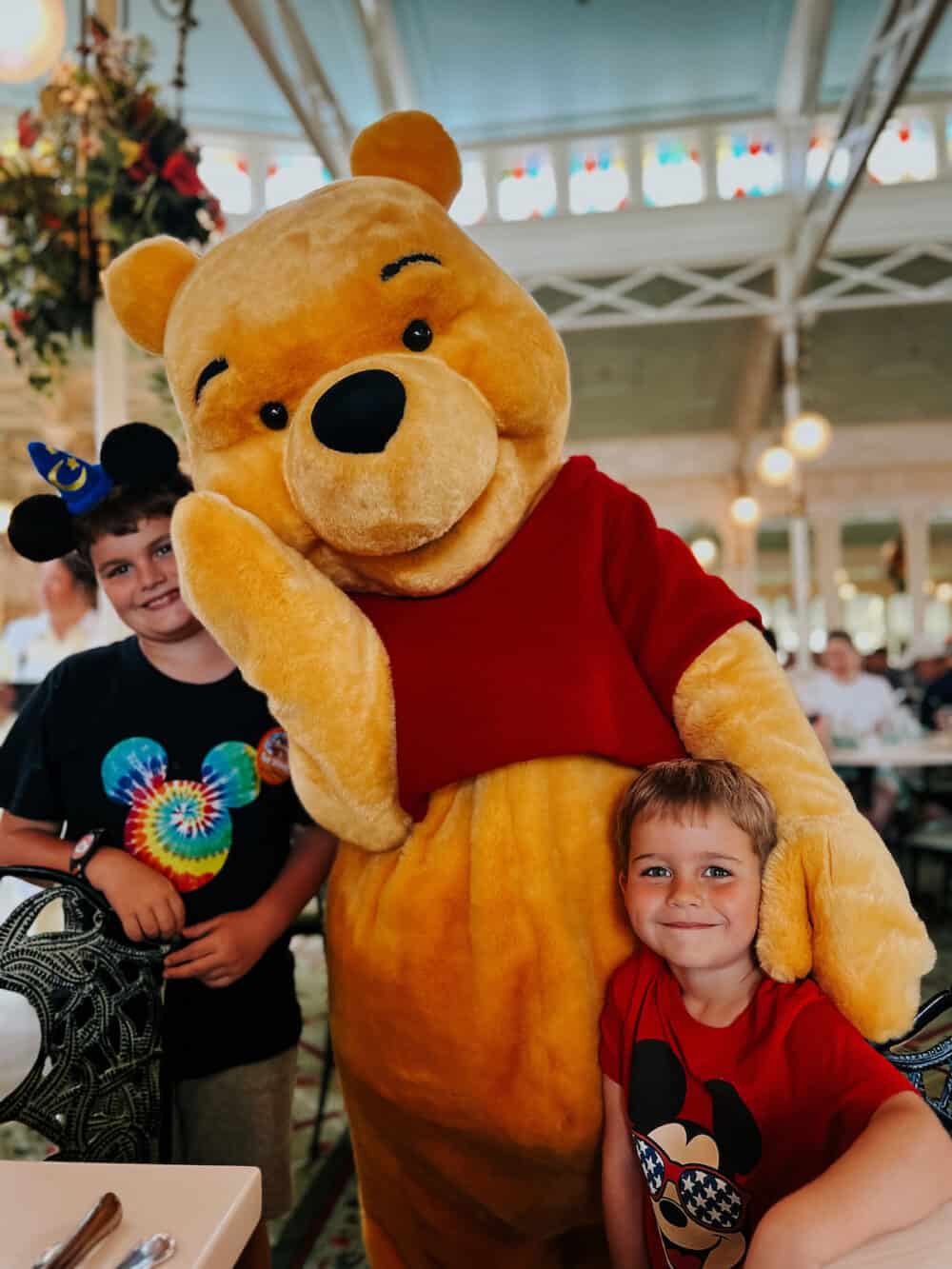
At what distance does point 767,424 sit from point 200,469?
37.1 ft

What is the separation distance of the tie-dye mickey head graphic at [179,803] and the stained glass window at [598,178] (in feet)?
27.5

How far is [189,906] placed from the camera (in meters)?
1.49

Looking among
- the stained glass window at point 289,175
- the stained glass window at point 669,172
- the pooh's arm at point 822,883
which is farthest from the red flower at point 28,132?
the stained glass window at point 669,172

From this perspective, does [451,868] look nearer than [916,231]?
Yes

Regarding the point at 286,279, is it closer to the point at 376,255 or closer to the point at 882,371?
the point at 376,255

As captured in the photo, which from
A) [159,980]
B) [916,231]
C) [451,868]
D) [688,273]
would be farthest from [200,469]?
[916,231]

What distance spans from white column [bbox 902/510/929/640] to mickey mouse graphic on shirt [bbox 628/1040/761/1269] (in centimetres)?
1190

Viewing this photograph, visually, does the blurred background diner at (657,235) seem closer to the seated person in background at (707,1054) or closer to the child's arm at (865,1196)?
the seated person in background at (707,1054)

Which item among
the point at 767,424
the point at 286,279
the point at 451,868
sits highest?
the point at 767,424

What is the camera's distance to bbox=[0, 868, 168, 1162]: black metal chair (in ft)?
4.11

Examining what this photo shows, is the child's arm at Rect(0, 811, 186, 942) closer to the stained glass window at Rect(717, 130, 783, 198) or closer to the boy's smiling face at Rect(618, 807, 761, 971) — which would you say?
the boy's smiling face at Rect(618, 807, 761, 971)

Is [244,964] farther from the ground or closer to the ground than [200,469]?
closer to the ground

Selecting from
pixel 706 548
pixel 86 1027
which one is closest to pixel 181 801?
pixel 86 1027

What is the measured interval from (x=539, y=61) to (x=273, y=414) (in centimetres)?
767
